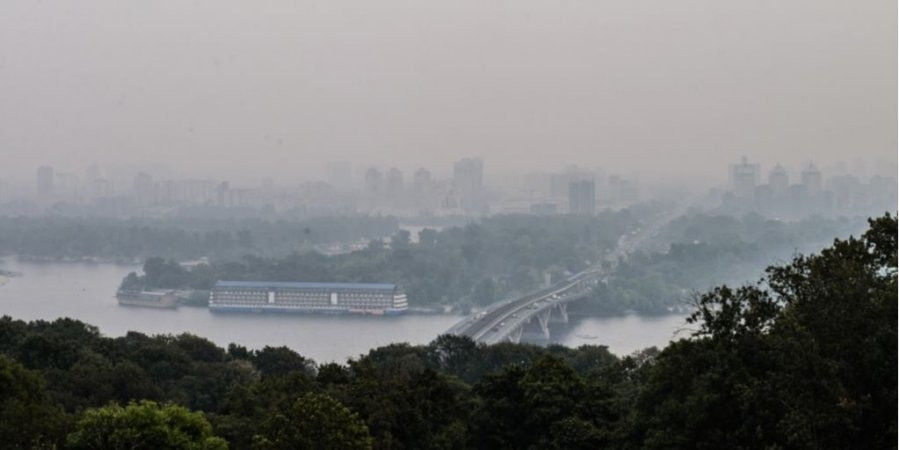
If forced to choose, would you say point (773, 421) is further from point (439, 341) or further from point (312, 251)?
point (312, 251)

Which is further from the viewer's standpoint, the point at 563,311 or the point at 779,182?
the point at 779,182

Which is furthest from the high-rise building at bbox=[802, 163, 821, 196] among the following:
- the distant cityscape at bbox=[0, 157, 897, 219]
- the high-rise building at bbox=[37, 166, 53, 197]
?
the high-rise building at bbox=[37, 166, 53, 197]

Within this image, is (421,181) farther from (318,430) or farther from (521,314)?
(318,430)

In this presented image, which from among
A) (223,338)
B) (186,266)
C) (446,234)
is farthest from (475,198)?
(223,338)

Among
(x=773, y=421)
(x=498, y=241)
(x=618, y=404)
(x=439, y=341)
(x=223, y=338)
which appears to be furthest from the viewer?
(x=498, y=241)

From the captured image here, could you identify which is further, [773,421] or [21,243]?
[21,243]

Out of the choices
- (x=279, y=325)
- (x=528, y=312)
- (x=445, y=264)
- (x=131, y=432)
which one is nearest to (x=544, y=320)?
(x=528, y=312)
